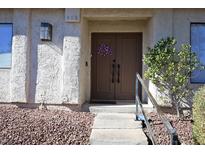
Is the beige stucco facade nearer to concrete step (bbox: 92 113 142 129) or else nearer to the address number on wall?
the address number on wall

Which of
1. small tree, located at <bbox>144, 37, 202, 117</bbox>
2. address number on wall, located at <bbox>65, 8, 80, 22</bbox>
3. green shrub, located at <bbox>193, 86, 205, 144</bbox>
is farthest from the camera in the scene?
address number on wall, located at <bbox>65, 8, 80, 22</bbox>

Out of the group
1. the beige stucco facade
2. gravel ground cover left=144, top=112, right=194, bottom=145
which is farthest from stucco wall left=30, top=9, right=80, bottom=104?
gravel ground cover left=144, top=112, right=194, bottom=145

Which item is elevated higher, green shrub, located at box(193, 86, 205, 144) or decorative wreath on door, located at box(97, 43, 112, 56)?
decorative wreath on door, located at box(97, 43, 112, 56)

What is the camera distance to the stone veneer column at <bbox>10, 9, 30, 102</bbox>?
8086 mm

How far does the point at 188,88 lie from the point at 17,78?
434 centimetres

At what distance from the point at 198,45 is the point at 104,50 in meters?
2.72

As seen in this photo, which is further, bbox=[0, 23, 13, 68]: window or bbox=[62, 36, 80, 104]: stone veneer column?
bbox=[0, 23, 13, 68]: window

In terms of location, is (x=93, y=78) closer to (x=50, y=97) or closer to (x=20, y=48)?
(x=50, y=97)

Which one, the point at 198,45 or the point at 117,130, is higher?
the point at 198,45

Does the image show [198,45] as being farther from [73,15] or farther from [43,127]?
[43,127]

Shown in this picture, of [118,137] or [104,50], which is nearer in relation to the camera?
[118,137]

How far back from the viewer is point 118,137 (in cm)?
564

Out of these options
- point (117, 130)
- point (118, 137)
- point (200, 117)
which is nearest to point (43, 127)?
point (117, 130)

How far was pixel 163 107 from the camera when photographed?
25.9 ft
